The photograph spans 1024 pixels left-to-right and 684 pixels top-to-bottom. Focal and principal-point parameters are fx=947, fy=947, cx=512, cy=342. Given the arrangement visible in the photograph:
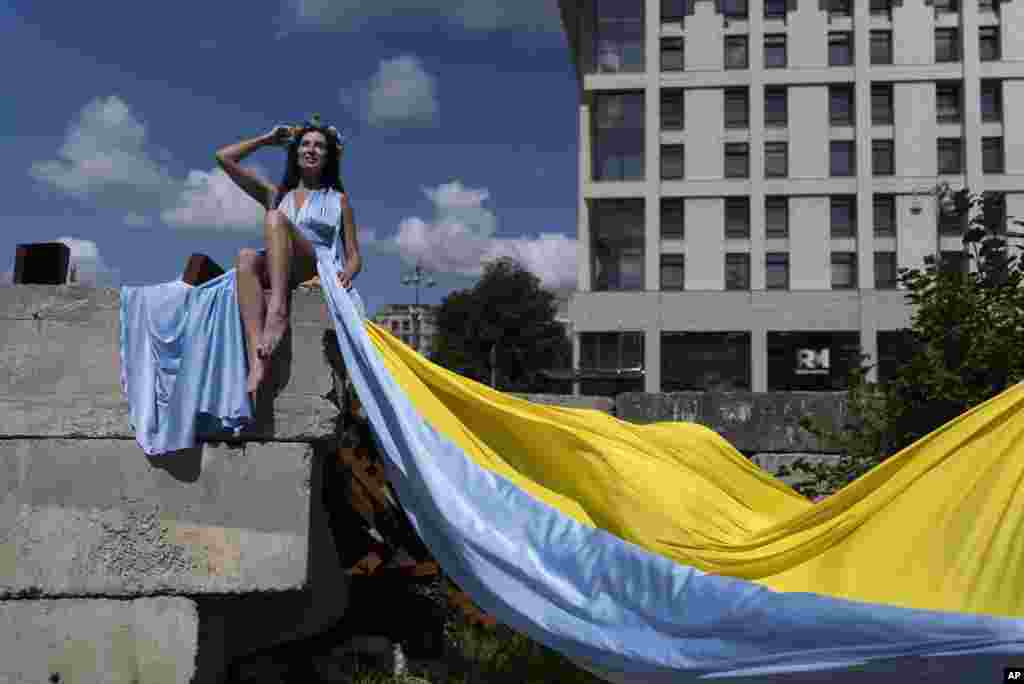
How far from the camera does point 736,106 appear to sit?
42438 mm

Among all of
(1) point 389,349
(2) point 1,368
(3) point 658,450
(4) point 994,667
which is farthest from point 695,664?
(2) point 1,368

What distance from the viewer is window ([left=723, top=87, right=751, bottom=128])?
42188mm

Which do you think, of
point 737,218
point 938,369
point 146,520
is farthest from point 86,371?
point 737,218

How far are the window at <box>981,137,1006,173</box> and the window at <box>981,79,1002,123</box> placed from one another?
952 mm

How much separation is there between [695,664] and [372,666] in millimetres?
2082

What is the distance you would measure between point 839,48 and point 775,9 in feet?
11.0

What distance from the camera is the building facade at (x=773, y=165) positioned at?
41281mm

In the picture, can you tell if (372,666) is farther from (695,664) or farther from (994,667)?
(994,667)

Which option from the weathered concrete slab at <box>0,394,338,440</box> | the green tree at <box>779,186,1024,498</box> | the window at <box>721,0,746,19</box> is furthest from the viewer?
the window at <box>721,0,746,19</box>

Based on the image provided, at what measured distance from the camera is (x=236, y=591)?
4320mm

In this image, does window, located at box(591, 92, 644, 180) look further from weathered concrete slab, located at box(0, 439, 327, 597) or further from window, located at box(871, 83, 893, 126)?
weathered concrete slab, located at box(0, 439, 327, 597)

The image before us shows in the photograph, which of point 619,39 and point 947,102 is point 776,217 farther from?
point 619,39

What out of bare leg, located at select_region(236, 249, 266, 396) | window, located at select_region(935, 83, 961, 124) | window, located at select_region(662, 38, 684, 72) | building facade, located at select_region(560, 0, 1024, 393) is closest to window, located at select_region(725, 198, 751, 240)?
building facade, located at select_region(560, 0, 1024, 393)

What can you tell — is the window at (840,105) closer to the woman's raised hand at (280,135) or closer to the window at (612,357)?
the window at (612,357)
